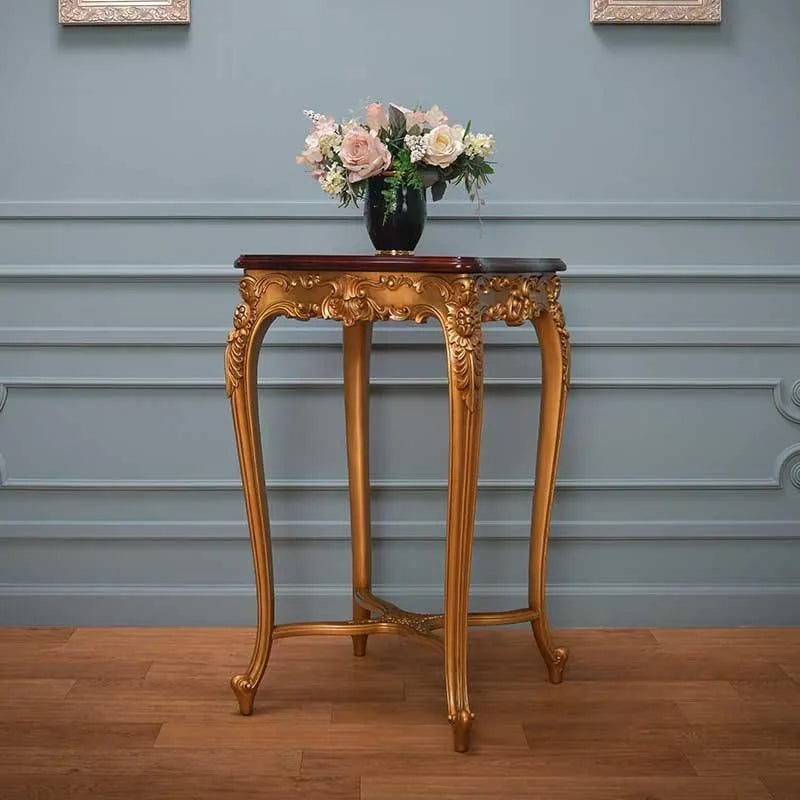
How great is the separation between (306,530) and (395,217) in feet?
3.11

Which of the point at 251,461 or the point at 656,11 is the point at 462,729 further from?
the point at 656,11

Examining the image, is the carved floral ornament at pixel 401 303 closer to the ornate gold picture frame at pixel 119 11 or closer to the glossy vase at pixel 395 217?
the glossy vase at pixel 395 217

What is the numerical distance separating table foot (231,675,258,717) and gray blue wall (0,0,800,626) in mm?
541

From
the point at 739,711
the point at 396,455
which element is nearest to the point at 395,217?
the point at 396,455

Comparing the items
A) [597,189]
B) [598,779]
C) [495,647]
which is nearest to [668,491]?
[495,647]

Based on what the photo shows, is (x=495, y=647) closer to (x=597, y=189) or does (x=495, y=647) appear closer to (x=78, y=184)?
(x=597, y=189)

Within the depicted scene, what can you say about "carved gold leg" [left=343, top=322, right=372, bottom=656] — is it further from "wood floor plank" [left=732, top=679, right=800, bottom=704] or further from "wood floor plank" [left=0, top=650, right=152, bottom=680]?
"wood floor plank" [left=732, top=679, right=800, bottom=704]

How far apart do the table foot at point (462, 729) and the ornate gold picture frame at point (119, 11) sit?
1774mm

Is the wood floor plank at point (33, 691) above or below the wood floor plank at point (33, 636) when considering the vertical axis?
above

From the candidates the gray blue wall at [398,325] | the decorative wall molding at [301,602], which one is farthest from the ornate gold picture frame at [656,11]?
the decorative wall molding at [301,602]

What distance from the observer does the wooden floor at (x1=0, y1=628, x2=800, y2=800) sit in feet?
6.29

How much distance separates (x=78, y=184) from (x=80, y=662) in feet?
3.89

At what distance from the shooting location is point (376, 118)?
6.91 ft

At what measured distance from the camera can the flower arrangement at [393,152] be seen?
209 cm
